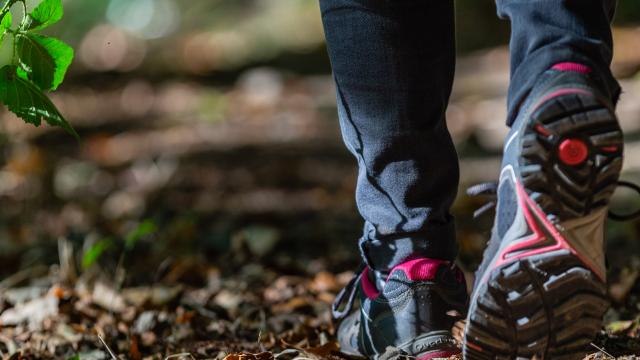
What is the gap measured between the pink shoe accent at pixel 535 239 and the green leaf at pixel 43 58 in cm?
80

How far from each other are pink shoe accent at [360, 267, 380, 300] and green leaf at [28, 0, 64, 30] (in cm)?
79

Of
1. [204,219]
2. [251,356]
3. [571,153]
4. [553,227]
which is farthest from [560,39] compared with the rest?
[204,219]

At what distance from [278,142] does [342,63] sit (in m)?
3.93

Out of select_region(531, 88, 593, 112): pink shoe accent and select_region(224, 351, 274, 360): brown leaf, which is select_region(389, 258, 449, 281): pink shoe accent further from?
select_region(531, 88, 593, 112): pink shoe accent

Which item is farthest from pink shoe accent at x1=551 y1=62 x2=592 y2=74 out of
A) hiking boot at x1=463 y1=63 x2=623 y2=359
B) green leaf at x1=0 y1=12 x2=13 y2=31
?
green leaf at x1=0 y1=12 x2=13 y2=31

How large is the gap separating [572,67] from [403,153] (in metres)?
0.38

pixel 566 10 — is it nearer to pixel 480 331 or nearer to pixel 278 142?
pixel 480 331

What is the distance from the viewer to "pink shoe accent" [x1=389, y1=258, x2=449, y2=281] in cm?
145

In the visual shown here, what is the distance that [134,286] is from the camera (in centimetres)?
242

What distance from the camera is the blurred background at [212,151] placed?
2.74 metres

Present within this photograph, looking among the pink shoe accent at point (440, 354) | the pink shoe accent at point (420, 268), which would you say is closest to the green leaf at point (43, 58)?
the pink shoe accent at point (420, 268)

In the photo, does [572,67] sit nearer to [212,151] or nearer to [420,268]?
[420,268]

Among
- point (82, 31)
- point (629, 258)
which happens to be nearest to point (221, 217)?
point (629, 258)

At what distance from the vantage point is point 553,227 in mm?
1126
